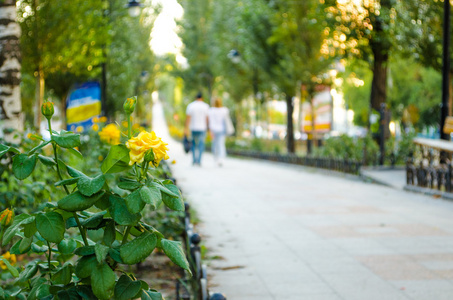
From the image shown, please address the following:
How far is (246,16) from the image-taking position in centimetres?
2702

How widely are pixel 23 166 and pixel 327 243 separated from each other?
482cm

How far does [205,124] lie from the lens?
1773 cm

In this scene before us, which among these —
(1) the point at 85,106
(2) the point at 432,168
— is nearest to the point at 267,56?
A: (1) the point at 85,106

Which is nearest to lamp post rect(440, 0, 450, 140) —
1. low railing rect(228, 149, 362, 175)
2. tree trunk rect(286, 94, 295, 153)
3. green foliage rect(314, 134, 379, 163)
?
low railing rect(228, 149, 362, 175)

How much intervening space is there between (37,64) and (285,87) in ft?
43.0

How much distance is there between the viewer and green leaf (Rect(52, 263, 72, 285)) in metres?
2.38

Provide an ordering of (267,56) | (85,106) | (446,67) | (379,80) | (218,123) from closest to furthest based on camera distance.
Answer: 1. (446,67)
2. (85,106)
3. (218,123)
4. (379,80)
5. (267,56)

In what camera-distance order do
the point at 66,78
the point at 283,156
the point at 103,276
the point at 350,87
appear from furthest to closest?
the point at 350,87 → the point at 283,156 → the point at 66,78 → the point at 103,276

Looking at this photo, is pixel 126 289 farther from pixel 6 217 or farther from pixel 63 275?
pixel 6 217

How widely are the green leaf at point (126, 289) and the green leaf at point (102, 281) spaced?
60 mm

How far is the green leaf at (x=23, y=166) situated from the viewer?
7.53 feet

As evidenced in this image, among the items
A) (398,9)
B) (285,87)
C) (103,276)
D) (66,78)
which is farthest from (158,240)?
(285,87)

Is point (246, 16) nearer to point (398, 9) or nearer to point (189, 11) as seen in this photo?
point (398, 9)

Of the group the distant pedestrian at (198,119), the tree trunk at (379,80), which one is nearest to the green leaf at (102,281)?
the distant pedestrian at (198,119)
